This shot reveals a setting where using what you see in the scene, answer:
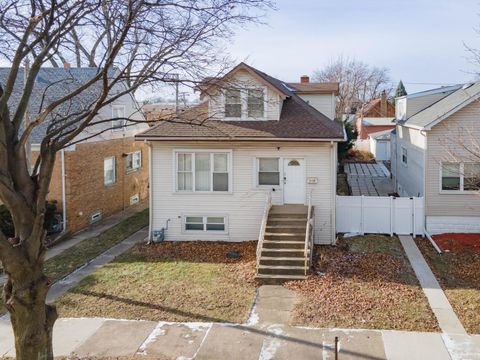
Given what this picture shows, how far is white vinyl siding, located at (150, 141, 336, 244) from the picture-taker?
17719mm

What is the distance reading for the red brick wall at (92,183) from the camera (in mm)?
20188

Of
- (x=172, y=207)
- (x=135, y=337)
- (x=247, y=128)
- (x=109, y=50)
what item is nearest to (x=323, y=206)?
(x=247, y=128)

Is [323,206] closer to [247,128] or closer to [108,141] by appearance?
→ [247,128]

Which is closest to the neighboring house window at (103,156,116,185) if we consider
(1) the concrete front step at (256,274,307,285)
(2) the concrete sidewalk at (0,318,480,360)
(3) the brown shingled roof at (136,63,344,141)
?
(3) the brown shingled roof at (136,63,344,141)

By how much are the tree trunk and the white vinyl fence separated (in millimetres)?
12959

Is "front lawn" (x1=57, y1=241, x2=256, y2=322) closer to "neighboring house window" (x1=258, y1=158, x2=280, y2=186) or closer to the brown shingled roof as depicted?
"neighboring house window" (x1=258, y1=158, x2=280, y2=186)

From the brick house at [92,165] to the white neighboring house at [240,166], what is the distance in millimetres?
2499

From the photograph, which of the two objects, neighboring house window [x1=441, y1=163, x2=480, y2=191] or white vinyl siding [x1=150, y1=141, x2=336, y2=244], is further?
neighboring house window [x1=441, y1=163, x2=480, y2=191]

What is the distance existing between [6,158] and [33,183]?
1.96 feet

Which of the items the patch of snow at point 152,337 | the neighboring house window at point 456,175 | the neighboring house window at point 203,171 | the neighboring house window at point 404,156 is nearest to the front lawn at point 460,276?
the neighboring house window at point 456,175

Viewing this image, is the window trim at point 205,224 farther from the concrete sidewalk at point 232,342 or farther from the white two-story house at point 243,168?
the concrete sidewalk at point 232,342

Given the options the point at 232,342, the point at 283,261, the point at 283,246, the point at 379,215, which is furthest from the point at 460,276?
the point at 232,342

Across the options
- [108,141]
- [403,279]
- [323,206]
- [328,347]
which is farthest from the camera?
[108,141]

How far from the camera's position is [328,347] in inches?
381
